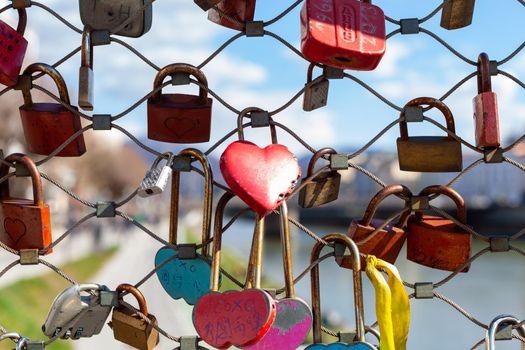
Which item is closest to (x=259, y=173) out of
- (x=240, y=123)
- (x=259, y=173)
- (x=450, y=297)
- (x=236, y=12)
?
(x=259, y=173)

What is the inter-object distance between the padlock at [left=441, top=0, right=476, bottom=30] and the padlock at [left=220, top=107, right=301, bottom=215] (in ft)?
0.83

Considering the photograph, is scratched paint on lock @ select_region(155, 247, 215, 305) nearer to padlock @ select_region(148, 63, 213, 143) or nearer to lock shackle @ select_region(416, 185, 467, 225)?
padlock @ select_region(148, 63, 213, 143)

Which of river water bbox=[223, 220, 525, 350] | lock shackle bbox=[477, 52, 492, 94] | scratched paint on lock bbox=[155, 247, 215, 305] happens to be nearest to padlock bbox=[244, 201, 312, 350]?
scratched paint on lock bbox=[155, 247, 215, 305]

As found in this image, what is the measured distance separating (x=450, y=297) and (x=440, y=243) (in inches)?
348

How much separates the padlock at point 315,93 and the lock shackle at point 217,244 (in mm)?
135

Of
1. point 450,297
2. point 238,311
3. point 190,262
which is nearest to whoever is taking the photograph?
point 238,311

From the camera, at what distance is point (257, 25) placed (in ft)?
2.59

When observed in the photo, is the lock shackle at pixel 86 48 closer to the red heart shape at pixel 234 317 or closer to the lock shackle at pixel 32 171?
the lock shackle at pixel 32 171

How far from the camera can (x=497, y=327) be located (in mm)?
793

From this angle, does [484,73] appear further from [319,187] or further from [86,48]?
[86,48]

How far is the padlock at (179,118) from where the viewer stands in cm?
79

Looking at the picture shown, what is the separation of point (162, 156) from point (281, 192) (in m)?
0.15

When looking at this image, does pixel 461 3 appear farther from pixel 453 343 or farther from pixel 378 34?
pixel 453 343

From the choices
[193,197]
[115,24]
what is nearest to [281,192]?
[115,24]
